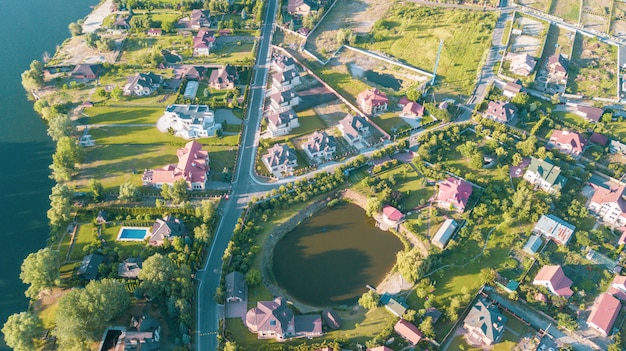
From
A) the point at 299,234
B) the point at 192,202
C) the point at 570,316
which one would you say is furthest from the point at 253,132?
the point at 570,316

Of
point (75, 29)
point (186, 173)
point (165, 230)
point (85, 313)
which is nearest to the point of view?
point (85, 313)

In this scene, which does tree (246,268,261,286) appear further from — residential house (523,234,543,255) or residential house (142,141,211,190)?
residential house (523,234,543,255)

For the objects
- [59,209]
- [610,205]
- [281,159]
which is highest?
[281,159]

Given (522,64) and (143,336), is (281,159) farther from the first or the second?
(522,64)

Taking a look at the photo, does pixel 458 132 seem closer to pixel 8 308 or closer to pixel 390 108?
pixel 390 108

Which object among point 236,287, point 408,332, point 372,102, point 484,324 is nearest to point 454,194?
point 484,324

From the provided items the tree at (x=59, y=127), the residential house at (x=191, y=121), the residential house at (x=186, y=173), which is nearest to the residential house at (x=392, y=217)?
the residential house at (x=186, y=173)

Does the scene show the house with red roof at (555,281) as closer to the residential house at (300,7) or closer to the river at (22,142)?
the river at (22,142)

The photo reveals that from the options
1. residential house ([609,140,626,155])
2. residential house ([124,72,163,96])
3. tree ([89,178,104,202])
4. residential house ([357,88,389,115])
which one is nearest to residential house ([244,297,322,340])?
tree ([89,178,104,202])
